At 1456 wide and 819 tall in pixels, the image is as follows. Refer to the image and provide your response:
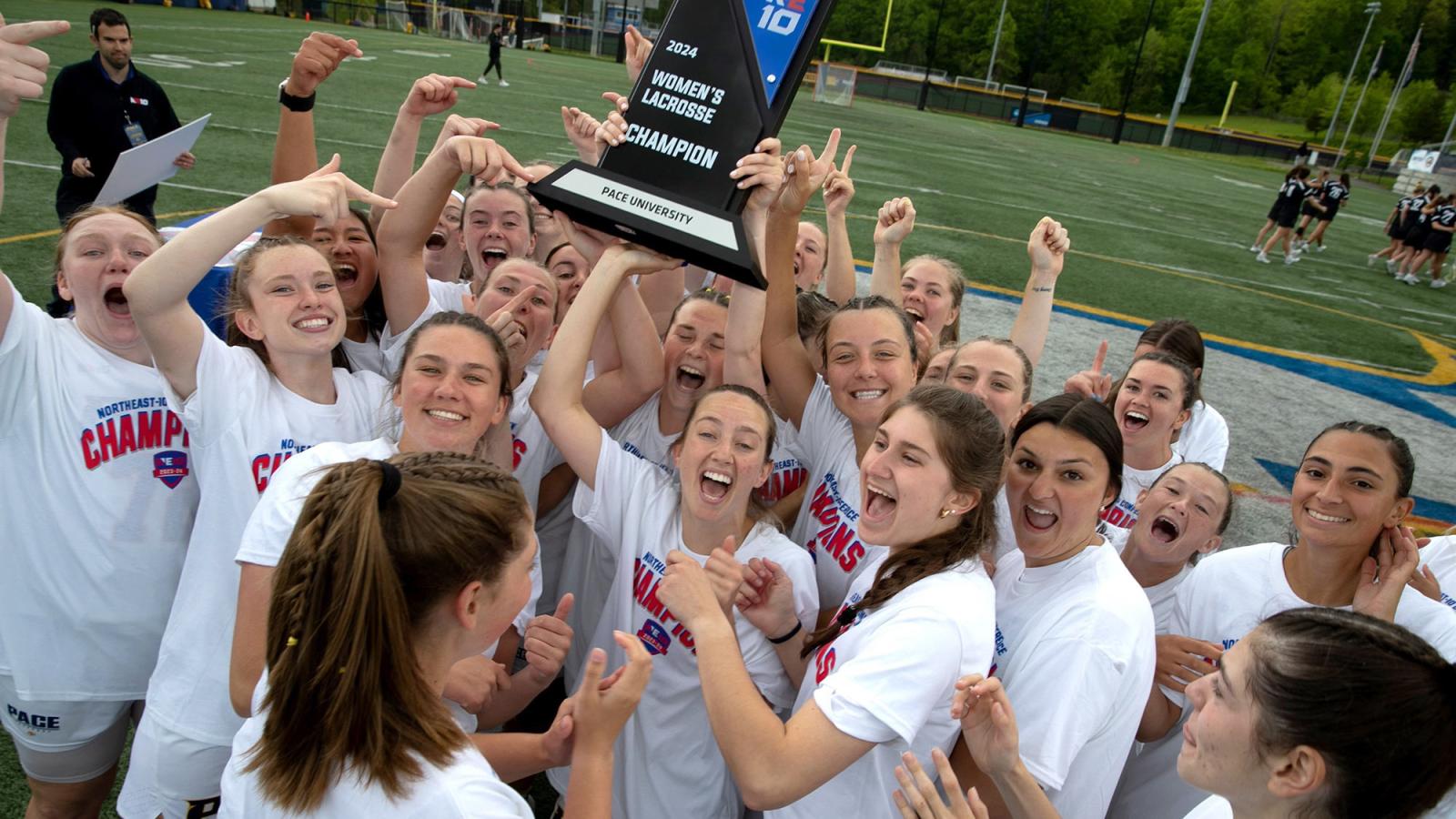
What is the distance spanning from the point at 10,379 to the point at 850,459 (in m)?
2.81

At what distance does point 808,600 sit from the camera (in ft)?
9.40

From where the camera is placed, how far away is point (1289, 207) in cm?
1725

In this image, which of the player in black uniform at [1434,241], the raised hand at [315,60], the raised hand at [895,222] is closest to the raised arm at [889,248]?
the raised hand at [895,222]

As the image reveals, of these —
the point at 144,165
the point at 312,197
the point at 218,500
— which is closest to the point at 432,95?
the point at 312,197

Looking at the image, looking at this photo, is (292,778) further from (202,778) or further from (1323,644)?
(1323,644)

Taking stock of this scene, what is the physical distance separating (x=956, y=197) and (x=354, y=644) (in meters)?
18.7

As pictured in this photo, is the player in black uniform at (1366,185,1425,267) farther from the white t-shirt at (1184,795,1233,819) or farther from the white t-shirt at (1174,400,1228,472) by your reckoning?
the white t-shirt at (1184,795,1233,819)

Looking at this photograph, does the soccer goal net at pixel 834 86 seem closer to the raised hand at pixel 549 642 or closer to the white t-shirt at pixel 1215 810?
the raised hand at pixel 549 642

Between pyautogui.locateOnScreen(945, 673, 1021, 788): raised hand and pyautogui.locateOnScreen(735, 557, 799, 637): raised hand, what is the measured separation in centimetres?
71

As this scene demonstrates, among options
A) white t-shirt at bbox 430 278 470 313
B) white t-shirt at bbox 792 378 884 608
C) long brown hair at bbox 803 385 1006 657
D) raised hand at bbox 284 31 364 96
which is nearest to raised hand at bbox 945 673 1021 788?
long brown hair at bbox 803 385 1006 657

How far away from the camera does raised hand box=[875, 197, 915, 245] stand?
4461mm

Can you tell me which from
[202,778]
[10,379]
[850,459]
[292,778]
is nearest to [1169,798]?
[850,459]

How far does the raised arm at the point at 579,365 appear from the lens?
3.01 metres

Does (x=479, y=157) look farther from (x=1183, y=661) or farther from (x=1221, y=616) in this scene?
(x=1221, y=616)
